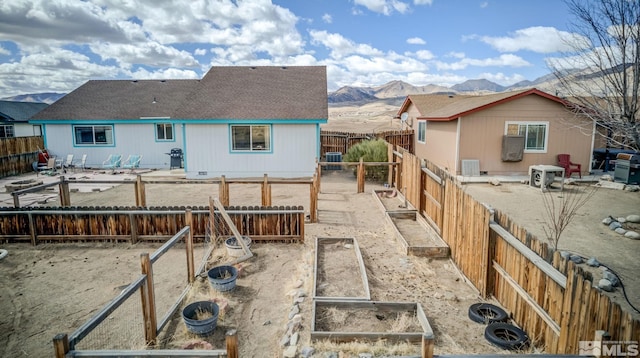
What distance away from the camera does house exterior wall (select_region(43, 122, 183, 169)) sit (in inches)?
828

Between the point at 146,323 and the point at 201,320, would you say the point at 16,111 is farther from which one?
the point at 201,320

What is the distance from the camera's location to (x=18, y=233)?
29.5 ft

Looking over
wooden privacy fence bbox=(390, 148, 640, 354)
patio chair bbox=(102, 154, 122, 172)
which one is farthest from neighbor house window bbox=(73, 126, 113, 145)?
wooden privacy fence bbox=(390, 148, 640, 354)

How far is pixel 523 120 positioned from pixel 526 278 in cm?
1398

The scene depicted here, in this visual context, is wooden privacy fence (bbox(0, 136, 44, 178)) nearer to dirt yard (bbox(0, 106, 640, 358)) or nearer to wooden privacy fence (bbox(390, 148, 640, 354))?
dirt yard (bbox(0, 106, 640, 358))

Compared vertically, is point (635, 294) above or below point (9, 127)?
below

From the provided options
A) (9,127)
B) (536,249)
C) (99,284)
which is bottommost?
(99,284)

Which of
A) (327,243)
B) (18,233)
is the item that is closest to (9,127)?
(18,233)

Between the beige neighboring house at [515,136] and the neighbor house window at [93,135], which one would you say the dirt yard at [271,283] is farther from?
the neighbor house window at [93,135]

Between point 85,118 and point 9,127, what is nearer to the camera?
point 85,118

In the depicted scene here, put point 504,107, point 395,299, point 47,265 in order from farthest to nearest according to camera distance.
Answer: point 504,107 < point 47,265 < point 395,299

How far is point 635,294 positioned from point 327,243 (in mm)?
5654

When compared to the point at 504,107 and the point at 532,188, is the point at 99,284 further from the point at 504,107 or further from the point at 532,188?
the point at 504,107

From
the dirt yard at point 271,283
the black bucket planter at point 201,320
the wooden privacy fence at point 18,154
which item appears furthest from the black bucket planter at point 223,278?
the wooden privacy fence at point 18,154
